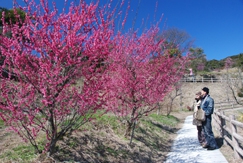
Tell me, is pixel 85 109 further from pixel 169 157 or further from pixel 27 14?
pixel 169 157

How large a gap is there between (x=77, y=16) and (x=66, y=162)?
2.57 m

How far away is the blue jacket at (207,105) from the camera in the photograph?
586 cm

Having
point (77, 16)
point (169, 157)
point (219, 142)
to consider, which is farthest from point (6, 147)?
point (219, 142)

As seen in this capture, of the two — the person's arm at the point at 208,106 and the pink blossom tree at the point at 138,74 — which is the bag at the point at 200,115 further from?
the pink blossom tree at the point at 138,74

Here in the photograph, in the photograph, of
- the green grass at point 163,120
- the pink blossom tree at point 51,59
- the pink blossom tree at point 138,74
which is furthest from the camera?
the green grass at point 163,120

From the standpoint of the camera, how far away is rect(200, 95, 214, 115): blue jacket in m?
5.86

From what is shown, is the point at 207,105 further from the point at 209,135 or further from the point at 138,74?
the point at 138,74

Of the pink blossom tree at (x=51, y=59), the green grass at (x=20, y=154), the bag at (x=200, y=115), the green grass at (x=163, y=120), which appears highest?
the pink blossom tree at (x=51, y=59)

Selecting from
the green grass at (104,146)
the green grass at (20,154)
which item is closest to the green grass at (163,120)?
the green grass at (104,146)

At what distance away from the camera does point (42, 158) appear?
3738 mm

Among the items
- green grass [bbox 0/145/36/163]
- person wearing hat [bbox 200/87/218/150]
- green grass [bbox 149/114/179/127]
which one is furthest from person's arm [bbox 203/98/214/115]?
green grass [bbox 149/114/179/127]

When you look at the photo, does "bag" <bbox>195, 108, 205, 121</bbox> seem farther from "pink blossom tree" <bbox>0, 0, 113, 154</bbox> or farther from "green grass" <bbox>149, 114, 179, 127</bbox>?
"green grass" <bbox>149, 114, 179, 127</bbox>

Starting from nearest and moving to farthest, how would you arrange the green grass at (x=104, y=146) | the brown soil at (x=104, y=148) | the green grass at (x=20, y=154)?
the green grass at (x=20, y=154) < the green grass at (x=104, y=146) < the brown soil at (x=104, y=148)

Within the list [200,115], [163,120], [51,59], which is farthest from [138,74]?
[163,120]
